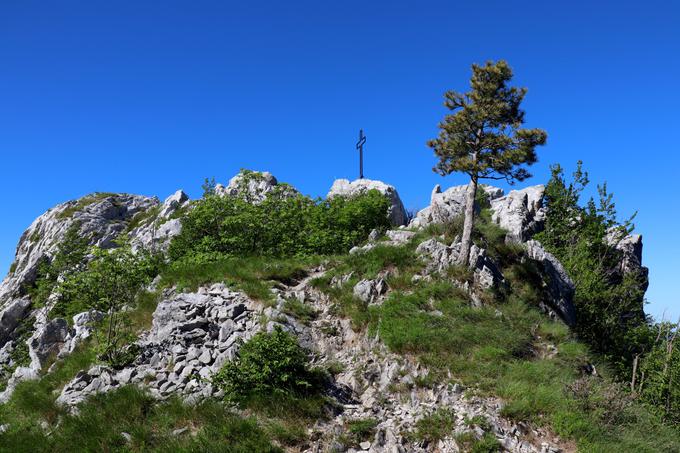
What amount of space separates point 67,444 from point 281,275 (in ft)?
34.6

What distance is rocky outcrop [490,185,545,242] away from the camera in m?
26.1

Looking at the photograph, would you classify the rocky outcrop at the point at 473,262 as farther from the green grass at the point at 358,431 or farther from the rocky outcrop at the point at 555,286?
the green grass at the point at 358,431

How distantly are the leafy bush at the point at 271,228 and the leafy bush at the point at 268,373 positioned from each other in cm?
1141

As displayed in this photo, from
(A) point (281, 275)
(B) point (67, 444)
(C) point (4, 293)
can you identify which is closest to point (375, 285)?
(A) point (281, 275)

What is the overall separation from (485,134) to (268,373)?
1620cm

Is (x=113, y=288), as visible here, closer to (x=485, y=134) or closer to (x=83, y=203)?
(x=485, y=134)

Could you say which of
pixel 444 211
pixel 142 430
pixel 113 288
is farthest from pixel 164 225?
pixel 142 430

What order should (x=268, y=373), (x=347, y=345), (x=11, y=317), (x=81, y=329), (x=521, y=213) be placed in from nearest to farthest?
(x=268, y=373) < (x=347, y=345) < (x=81, y=329) < (x=521, y=213) < (x=11, y=317)

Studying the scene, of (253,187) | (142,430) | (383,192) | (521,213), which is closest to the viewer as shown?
(142,430)

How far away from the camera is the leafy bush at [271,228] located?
2714 cm

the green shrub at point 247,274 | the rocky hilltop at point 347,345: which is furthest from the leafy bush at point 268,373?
the green shrub at point 247,274

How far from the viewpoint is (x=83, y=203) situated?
210 ft

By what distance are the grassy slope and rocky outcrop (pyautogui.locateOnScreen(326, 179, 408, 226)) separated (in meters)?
20.6

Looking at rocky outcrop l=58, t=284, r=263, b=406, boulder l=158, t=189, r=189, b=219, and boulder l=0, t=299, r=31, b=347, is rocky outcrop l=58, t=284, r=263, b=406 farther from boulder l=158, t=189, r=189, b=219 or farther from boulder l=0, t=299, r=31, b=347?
boulder l=158, t=189, r=189, b=219
